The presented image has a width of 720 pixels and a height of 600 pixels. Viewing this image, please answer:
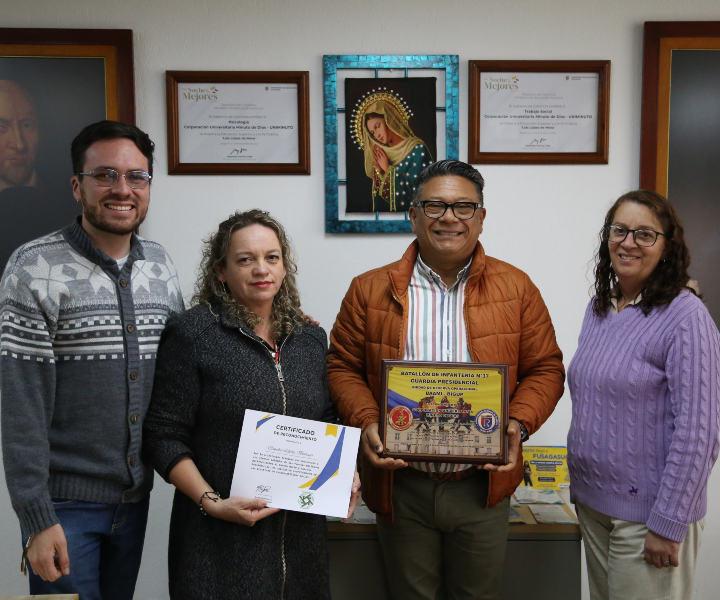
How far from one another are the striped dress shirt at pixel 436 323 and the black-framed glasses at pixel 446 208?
165 millimetres

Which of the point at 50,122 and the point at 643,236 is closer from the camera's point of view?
the point at 643,236

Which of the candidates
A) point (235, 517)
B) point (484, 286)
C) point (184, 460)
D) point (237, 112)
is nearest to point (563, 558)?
point (484, 286)

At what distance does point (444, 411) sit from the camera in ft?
5.05

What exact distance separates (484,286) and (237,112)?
1.34m

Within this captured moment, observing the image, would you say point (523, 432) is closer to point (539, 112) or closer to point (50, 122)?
point (539, 112)

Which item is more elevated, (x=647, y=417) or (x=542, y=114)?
(x=542, y=114)

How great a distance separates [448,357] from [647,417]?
0.56 metres

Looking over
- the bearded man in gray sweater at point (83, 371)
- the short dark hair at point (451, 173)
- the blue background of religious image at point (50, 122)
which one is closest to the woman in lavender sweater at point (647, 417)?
the short dark hair at point (451, 173)

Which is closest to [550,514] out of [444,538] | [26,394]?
[444,538]

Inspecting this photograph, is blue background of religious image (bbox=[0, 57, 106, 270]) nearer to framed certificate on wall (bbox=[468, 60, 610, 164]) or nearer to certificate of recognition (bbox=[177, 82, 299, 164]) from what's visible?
certificate of recognition (bbox=[177, 82, 299, 164])

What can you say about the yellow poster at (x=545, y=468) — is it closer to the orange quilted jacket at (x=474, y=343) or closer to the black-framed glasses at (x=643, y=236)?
the orange quilted jacket at (x=474, y=343)

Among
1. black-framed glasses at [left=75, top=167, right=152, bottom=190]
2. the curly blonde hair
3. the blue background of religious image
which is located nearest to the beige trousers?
the curly blonde hair

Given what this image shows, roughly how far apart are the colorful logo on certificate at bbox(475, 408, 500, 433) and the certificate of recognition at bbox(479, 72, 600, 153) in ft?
4.28

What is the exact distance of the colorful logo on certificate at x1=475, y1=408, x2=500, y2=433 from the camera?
1.53m
